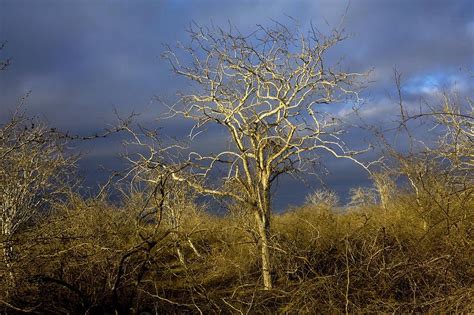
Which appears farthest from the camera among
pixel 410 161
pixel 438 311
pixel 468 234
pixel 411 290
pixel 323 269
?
pixel 323 269

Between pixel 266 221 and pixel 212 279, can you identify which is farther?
pixel 212 279

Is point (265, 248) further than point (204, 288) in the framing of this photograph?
Yes

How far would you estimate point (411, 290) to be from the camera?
8.63m

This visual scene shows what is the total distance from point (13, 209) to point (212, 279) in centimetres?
585

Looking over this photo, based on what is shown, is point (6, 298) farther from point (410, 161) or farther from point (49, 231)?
point (410, 161)

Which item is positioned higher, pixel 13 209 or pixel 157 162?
pixel 157 162

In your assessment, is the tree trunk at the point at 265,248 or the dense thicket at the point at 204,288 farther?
the tree trunk at the point at 265,248

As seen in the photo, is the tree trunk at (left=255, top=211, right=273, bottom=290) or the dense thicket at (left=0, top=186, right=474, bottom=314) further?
the tree trunk at (left=255, top=211, right=273, bottom=290)

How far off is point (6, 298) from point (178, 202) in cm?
880

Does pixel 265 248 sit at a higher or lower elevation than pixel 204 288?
higher

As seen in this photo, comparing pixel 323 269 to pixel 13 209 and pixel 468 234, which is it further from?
pixel 13 209

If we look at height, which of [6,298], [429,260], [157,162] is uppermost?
[157,162]

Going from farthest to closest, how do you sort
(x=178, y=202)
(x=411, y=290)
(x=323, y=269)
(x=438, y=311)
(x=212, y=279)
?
(x=178, y=202) < (x=212, y=279) < (x=323, y=269) < (x=411, y=290) < (x=438, y=311)

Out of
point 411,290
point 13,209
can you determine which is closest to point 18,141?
point 13,209
